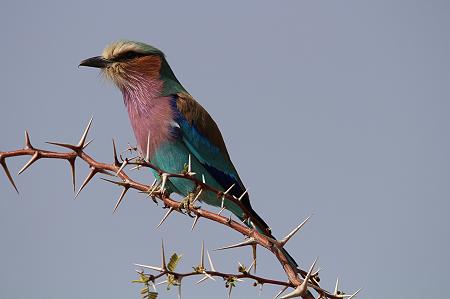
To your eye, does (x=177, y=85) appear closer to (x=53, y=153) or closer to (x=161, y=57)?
(x=161, y=57)

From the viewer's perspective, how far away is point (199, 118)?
16.4ft

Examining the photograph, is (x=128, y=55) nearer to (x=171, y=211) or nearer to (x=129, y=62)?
(x=129, y=62)

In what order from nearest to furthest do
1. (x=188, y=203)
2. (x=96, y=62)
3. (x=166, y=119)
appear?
(x=188, y=203), (x=166, y=119), (x=96, y=62)

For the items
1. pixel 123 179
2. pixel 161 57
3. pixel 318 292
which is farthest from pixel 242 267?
pixel 161 57

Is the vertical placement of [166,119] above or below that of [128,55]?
below

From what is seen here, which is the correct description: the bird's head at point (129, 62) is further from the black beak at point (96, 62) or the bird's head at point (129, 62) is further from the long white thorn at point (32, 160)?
the long white thorn at point (32, 160)

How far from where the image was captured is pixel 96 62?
4992mm

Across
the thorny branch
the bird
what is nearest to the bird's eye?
the bird

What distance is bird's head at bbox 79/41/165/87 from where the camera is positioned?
511cm

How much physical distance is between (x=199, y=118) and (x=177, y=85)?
367mm

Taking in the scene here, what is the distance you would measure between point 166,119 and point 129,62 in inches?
26.2

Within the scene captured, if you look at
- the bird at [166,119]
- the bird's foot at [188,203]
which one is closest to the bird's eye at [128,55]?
the bird at [166,119]

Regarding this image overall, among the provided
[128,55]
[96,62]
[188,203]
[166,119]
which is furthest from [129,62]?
[188,203]

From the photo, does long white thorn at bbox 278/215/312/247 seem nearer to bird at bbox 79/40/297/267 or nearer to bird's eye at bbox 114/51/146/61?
bird at bbox 79/40/297/267
